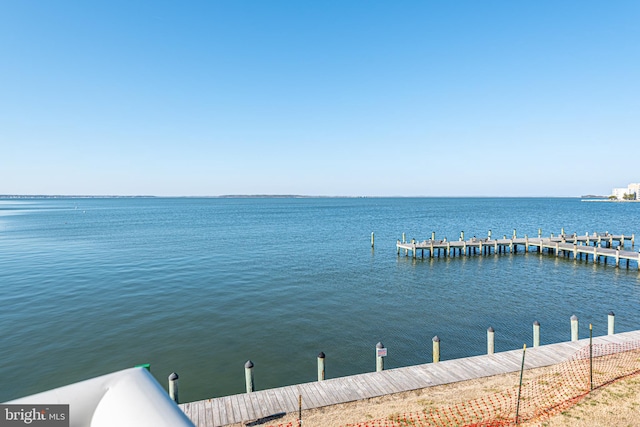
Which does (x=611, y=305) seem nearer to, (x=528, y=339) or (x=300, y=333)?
(x=528, y=339)

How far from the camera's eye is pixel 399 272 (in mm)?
35219

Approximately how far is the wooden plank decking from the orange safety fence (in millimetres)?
790

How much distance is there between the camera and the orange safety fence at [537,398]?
965 centimetres

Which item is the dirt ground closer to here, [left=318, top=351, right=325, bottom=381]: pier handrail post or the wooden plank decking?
the wooden plank decking

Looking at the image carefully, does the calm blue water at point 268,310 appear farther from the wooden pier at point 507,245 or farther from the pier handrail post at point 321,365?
the wooden pier at point 507,245

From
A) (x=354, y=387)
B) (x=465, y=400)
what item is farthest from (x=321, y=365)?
(x=465, y=400)

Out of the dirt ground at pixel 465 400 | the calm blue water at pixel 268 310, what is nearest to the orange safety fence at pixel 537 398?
the dirt ground at pixel 465 400

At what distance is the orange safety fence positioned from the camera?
965cm

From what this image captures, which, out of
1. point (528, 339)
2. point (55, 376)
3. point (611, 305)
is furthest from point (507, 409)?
point (611, 305)

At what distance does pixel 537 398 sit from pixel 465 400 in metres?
2.25

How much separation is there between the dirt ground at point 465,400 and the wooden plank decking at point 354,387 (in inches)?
12.4

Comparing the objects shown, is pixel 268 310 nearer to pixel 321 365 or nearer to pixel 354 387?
pixel 321 365

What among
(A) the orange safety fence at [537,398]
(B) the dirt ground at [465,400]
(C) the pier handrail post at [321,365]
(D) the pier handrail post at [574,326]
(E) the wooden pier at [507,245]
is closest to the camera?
(B) the dirt ground at [465,400]

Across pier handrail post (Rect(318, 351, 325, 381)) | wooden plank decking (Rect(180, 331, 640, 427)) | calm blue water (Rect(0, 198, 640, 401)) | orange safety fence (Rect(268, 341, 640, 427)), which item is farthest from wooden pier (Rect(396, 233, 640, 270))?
pier handrail post (Rect(318, 351, 325, 381))
